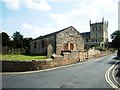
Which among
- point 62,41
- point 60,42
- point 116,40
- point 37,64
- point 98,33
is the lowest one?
point 37,64

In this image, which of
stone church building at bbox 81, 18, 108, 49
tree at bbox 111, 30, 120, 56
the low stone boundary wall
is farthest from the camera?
stone church building at bbox 81, 18, 108, 49

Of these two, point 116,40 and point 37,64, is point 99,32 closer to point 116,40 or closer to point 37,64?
point 116,40

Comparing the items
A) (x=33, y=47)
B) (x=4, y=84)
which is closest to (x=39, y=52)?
(x=33, y=47)

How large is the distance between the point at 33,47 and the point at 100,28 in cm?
6721

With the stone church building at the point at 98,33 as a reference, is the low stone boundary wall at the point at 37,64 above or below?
below

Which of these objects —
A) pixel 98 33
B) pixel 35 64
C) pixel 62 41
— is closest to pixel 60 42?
pixel 62 41

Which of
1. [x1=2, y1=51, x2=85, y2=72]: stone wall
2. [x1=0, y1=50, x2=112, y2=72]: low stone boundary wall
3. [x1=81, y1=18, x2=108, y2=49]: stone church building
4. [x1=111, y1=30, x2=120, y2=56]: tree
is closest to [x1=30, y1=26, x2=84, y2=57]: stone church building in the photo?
[x1=0, y1=50, x2=112, y2=72]: low stone boundary wall

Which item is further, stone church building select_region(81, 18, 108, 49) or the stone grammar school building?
stone church building select_region(81, 18, 108, 49)

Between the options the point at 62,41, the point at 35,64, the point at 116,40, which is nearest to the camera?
the point at 35,64

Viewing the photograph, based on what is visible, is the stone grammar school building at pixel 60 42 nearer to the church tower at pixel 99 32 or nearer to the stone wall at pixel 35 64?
the stone wall at pixel 35 64

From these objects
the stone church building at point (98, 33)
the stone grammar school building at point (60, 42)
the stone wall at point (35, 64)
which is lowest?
the stone wall at point (35, 64)

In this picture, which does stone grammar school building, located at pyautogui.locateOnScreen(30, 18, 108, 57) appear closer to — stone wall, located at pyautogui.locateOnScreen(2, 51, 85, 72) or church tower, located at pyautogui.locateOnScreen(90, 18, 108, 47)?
stone wall, located at pyautogui.locateOnScreen(2, 51, 85, 72)

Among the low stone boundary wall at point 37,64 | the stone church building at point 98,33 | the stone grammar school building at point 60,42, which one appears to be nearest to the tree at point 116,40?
the stone grammar school building at point 60,42

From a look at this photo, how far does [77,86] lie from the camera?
1340 cm
